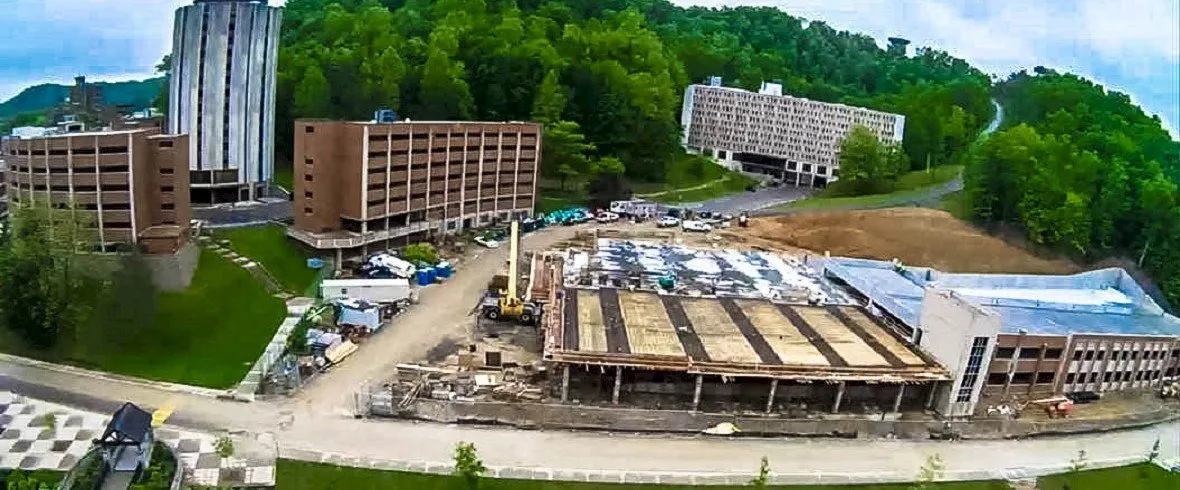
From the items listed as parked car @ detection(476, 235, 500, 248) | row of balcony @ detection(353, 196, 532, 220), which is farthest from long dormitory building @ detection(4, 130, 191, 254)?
parked car @ detection(476, 235, 500, 248)

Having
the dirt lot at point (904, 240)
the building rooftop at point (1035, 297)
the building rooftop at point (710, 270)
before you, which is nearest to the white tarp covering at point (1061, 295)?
the building rooftop at point (1035, 297)

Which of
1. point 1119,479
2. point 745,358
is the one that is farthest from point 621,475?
point 1119,479

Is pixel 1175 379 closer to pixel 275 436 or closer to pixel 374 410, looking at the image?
pixel 374 410

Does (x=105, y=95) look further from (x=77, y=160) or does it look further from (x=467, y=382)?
(x=467, y=382)

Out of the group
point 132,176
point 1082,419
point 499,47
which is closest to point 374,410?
point 132,176

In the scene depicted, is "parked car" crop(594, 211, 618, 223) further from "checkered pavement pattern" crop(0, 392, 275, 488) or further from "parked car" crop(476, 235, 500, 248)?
"checkered pavement pattern" crop(0, 392, 275, 488)

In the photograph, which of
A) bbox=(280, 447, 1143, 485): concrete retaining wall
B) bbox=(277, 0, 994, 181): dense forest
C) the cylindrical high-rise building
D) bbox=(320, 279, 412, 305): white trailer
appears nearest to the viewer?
bbox=(280, 447, 1143, 485): concrete retaining wall
